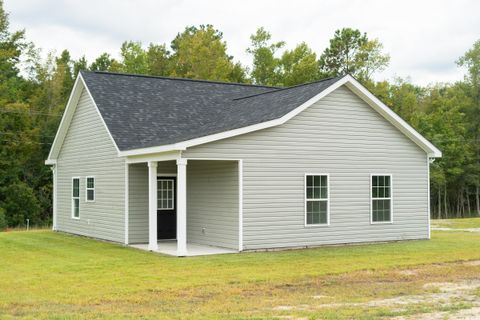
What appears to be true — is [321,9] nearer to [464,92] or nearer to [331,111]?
[331,111]

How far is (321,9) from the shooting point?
32781 millimetres

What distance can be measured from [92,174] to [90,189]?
530mm

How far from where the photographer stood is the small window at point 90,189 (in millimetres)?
20312

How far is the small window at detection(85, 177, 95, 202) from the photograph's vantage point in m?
20.3

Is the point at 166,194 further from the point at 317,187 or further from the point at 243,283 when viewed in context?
the point at 243,283

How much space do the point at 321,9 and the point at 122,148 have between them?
18.6 m

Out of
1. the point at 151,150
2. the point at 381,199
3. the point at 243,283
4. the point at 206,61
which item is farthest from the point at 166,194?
the point at 206,61

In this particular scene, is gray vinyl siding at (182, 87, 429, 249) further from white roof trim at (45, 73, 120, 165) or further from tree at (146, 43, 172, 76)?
tree at (146, 43, 172, 76)

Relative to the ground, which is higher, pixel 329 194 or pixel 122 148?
pixel 122 148

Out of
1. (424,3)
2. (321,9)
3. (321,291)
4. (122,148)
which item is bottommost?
(321,291)

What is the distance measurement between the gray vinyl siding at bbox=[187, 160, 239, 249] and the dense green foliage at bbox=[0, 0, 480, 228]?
22.3 m

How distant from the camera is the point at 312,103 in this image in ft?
55.1

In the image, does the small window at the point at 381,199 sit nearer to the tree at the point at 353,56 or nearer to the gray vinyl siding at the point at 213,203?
the gray vinyl siding at the point at 213,203

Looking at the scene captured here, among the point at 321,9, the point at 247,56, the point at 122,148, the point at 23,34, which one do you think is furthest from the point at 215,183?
the point at 247,56
